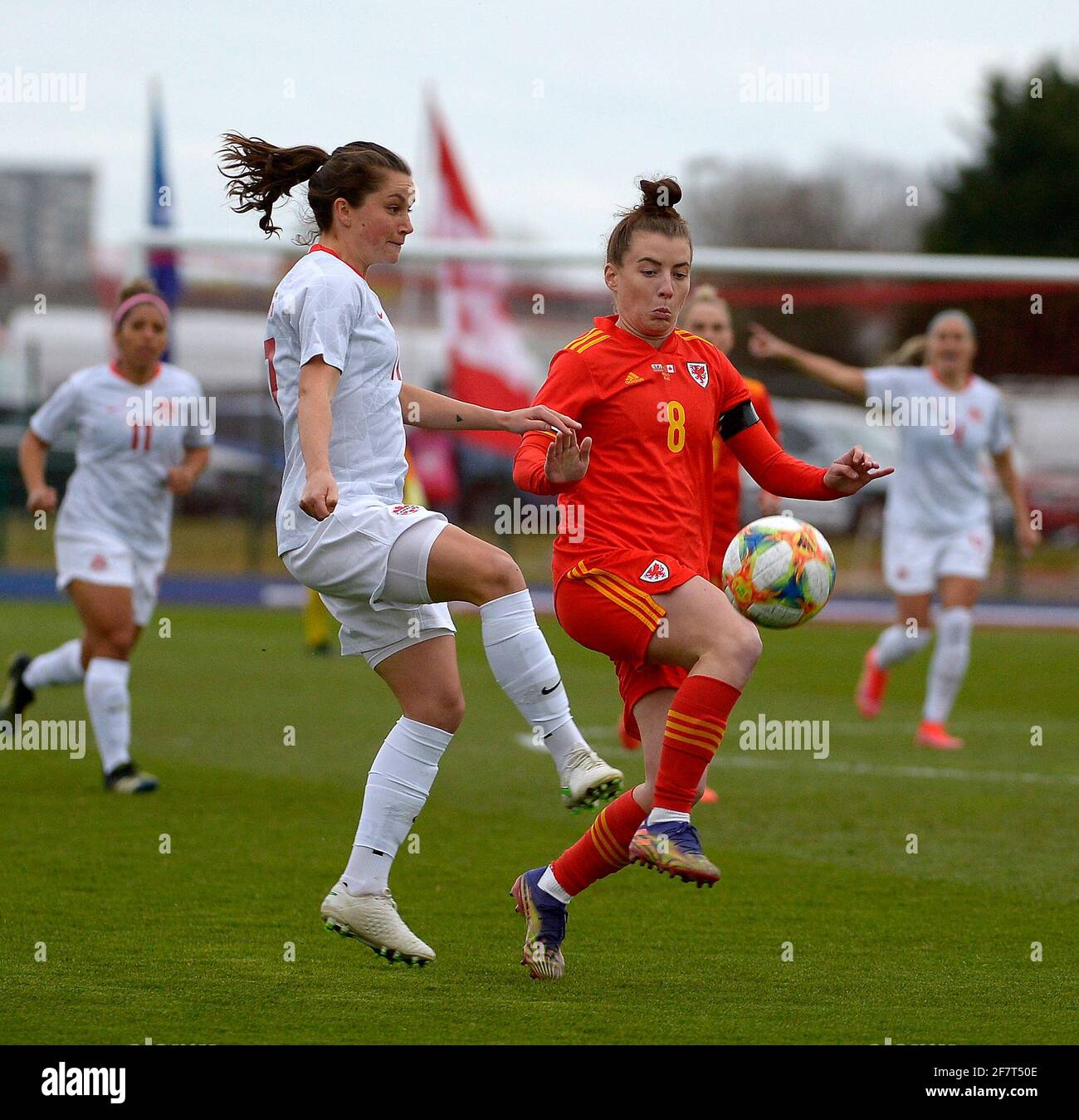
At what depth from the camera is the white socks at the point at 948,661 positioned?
10.6 m

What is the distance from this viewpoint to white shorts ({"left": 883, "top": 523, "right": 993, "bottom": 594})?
10633 mm

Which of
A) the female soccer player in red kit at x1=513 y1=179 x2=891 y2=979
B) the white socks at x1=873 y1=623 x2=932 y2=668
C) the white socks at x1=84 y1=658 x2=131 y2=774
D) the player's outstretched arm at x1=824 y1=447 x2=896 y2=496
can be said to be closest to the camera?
the female soccer player in red kit at x1=513 y1=179 x2=891 y2=979

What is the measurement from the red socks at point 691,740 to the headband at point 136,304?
4.71 m

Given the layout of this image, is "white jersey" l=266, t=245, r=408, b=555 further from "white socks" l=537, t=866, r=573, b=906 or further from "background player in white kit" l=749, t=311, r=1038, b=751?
"background player in white kit" l=749, t=311, r=1038, b=751

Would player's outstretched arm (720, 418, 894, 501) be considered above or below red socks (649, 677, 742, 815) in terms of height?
above

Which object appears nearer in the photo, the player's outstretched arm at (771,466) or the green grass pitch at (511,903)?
the green grass pitch at (511,903)

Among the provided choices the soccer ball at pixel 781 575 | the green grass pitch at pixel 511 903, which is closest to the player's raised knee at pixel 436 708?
the green grass pitch at pixel 511 903

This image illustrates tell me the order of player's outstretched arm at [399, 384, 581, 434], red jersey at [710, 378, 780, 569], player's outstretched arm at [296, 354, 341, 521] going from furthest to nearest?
red jersey at [710, 378, 780, 569], player's outstretched arm at [399, 384, 581, 434], player's outstretched arm at [296, 354, 341, 521]

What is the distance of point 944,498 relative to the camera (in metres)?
10.8

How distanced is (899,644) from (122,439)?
16.2ft

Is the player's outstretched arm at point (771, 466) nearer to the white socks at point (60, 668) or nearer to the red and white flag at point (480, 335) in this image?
the white socks at point (60, 668)

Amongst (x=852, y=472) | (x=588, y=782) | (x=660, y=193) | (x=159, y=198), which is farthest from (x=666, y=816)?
(x=159, y=198)

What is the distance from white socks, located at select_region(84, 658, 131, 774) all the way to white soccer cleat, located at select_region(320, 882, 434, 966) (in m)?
4.00

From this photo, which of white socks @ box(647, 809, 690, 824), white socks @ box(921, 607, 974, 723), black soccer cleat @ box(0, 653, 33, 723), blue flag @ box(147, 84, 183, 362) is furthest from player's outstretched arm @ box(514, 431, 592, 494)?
blue flag @ box(147, 84, 183, 362)
